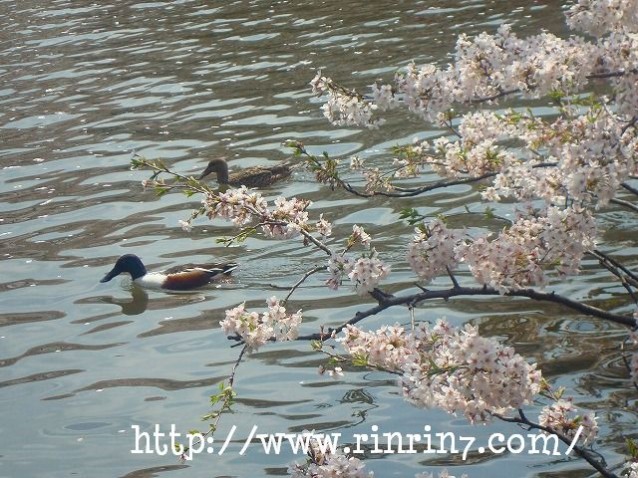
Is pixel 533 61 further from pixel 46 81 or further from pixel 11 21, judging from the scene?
pixel 11 21

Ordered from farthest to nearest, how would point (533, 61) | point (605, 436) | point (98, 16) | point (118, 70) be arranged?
point (98, 16) < point (118, 70) < point (605, 436) < point (533, 61)

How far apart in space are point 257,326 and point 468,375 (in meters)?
1.45

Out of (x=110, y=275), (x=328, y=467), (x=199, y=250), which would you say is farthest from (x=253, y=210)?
(x=199, y=250)

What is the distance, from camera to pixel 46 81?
2070 centimetres

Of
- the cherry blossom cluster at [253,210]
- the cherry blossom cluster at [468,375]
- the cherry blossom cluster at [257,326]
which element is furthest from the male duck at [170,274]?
the cherry blossom cluster at [468,375]

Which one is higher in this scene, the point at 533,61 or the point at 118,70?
the point at 533,61

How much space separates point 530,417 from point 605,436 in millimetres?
495

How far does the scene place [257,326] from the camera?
6.56 meters

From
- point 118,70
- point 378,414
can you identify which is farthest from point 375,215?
point 118,70

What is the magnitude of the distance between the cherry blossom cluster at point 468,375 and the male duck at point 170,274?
607 centimetres

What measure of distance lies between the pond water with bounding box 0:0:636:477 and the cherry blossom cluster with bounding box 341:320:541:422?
2.15 metres

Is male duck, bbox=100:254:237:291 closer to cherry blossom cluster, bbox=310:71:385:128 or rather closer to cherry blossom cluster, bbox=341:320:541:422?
cherry blossom cluster, bbox=310:71:385:128

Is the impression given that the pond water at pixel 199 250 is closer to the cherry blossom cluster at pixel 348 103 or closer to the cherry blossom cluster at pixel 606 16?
the cherry blossom cluster at pixel 348 103

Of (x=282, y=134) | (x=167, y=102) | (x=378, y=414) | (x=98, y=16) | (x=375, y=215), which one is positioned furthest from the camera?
(x=98, y=16)
